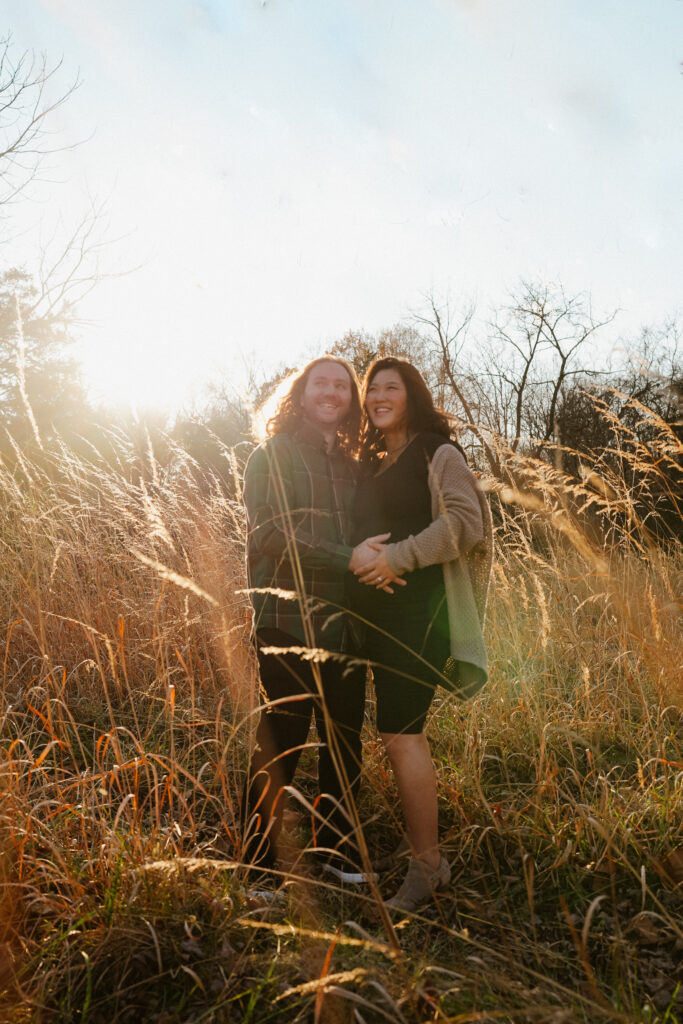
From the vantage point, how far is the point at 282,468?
8.00ft

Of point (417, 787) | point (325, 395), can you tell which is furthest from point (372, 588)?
point (325, 395)

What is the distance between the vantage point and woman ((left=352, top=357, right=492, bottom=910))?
2.25 meters

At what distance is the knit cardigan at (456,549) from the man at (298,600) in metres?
0.15

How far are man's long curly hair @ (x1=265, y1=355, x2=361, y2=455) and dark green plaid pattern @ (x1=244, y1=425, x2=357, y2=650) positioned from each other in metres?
0.10

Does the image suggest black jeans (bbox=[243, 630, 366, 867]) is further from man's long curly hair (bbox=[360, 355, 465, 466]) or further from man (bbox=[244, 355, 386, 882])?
man's long curly hair (bbox=[360, 355, 465, 466])

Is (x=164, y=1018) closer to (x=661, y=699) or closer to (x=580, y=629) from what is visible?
(x=661, y=699)

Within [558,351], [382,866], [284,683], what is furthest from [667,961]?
[558,351]

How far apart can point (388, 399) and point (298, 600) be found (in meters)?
0.89

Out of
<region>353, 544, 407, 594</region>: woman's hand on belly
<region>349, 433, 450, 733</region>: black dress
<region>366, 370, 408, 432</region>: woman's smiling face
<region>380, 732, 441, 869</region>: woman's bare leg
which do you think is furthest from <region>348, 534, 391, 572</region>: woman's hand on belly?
<region>380, 732, 441, 869</region>: woman's bare leg

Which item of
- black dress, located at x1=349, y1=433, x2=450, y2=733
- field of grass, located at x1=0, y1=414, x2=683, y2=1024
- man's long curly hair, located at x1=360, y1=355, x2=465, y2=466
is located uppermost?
man's long curly hair, located at x1=360, y1=355, x2=465, y2=466

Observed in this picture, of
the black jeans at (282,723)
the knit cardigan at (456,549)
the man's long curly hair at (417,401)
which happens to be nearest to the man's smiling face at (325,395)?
the man's long curly hair at (417,401)

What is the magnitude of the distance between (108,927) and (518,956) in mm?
1170

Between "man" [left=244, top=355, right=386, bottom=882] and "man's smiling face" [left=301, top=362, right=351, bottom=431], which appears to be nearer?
"man" [left=244, top=355, right=386, bottom=882]

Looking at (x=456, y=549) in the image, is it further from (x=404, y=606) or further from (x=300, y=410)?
(x=300, y=410)
